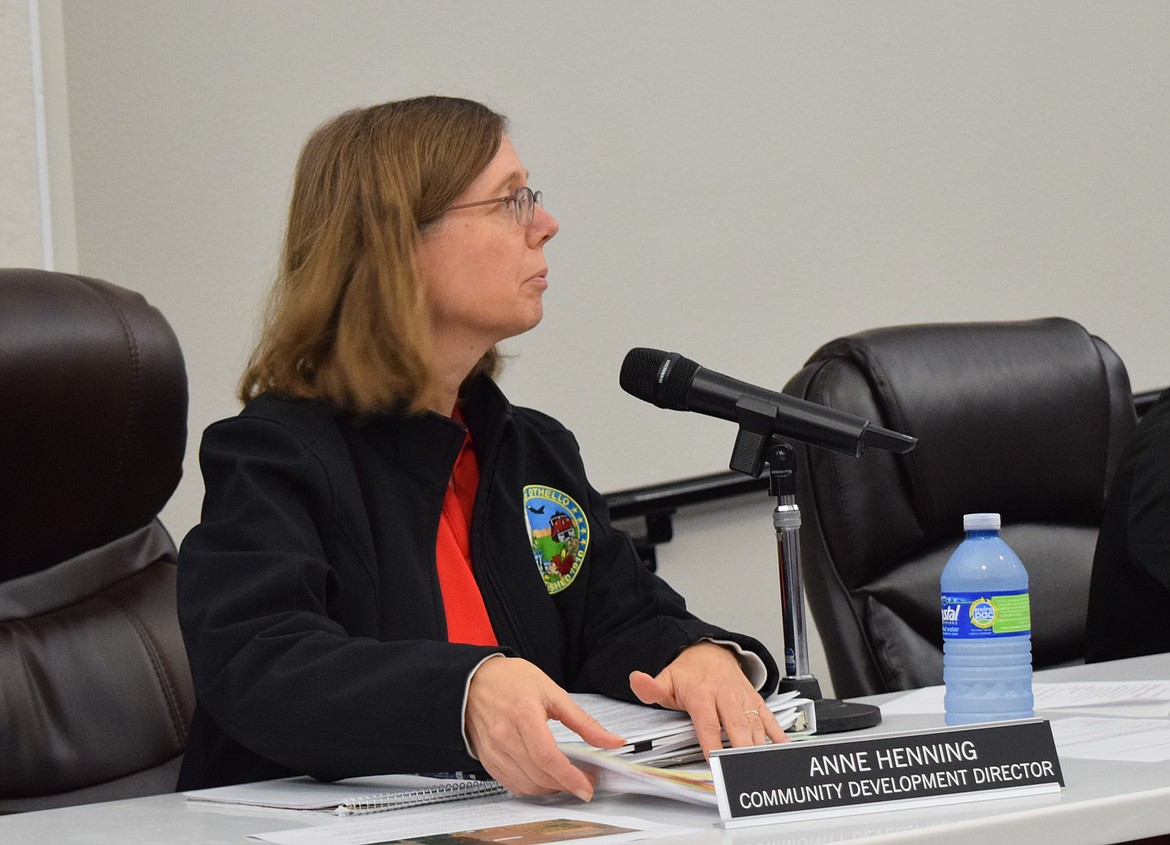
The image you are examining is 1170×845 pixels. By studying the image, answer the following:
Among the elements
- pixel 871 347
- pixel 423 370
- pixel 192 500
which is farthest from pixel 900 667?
pixel 192 500

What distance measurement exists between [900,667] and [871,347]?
42 centimetres

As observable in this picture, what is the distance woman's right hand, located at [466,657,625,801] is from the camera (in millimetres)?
888

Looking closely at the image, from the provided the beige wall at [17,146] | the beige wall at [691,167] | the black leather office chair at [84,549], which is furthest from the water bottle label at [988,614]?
the beige wall at [17,146]

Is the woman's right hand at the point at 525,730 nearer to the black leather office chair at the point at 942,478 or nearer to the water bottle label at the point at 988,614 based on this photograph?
the water bottle label at the point at 988,614

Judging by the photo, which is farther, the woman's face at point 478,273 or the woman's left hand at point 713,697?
the woman's face at point 478,273

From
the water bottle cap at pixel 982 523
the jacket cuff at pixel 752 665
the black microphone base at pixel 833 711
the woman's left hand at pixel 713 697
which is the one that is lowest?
the black microphone base at pixel 833 711

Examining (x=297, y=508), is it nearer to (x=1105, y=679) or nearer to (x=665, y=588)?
(x=665, y=588)

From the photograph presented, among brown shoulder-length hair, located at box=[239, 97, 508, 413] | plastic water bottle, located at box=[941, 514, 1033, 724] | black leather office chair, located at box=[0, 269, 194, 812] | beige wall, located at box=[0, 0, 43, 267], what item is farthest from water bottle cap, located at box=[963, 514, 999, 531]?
beige wall, located at box=[0, 0, 43, 267]

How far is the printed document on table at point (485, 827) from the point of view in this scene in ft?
2.59

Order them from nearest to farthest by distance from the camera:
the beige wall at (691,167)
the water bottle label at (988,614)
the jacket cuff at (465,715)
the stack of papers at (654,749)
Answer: the stack of papers at (654,749) < the jacket cuff at (465,715) < the water bottle label at (988,614) < the beige wall at (691,167)

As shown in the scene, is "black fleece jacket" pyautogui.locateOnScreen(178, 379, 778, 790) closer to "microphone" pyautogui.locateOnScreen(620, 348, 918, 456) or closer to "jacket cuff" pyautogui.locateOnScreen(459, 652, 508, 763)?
"jacket cuff" pyautogui.locateOnScreen(459, 652, 508, 763)

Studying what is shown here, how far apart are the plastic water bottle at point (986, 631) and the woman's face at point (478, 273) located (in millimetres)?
534

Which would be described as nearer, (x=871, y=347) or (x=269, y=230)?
(x=871, y=347)

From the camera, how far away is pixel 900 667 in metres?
1.67
